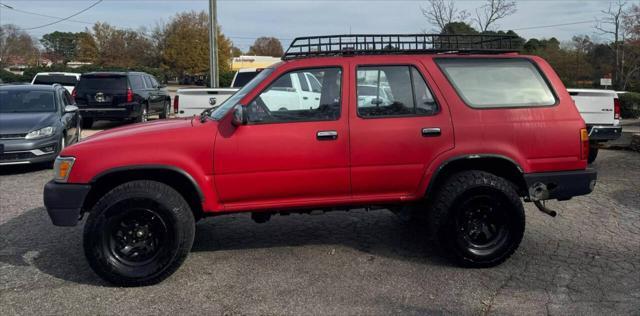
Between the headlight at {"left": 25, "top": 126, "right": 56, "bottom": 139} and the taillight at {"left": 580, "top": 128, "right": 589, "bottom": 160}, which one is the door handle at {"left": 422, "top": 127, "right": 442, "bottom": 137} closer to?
the taillight at {"left": 580, "top": 128, "right": 589, "bottom": 160}

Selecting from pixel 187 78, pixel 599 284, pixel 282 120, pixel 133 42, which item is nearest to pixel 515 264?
pixel 599 284

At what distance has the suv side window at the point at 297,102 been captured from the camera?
4543 mm

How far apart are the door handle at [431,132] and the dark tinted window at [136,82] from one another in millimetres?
13047

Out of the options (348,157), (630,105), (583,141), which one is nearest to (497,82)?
(583,141)

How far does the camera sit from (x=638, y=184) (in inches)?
318

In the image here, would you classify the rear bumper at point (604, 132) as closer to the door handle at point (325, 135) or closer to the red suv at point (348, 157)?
the red suv at point (348, 157)

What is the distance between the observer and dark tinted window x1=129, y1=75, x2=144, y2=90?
15984 millimetres

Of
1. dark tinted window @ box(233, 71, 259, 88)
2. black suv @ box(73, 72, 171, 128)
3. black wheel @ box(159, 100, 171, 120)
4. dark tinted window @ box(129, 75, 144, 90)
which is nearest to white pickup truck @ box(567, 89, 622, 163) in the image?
dark tinted window @ box(233, 71, 259, 88)

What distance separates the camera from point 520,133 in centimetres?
467

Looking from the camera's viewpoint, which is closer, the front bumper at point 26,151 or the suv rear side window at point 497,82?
the suv rear side window at point 497,82

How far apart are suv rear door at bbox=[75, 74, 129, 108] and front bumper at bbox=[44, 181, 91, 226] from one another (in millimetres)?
11909

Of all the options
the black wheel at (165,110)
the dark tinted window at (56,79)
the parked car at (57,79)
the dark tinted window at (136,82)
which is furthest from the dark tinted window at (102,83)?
the dark tinted window at (56,79)

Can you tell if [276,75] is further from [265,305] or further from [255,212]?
[265,305]

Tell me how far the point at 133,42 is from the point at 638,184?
6444 cm
